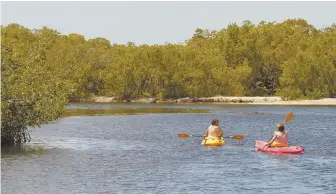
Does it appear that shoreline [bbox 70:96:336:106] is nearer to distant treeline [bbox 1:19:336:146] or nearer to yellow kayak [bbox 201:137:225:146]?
distant treeline [bbox 1:19:336:146]

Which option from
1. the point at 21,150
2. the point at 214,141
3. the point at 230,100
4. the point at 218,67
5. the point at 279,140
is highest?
the point at 218,67

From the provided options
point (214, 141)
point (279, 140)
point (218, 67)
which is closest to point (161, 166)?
point (279, 140)

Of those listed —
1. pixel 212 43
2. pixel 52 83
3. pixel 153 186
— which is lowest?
pixel 153 186

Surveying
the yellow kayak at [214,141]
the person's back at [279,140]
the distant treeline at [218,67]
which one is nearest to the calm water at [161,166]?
the yellow kayak at [214,141]

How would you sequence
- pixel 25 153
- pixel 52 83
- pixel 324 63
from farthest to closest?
pixel 324 63 → pixel 52 83 → pixel 25 153

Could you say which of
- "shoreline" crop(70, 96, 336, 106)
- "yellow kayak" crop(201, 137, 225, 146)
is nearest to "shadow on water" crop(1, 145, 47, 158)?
"yellow kayak" crop(201, 137, 225, 146)

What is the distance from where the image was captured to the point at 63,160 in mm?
34969

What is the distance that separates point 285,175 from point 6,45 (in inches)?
696

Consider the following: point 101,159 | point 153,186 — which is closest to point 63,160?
point 101,159

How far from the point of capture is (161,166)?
33344 millimetres

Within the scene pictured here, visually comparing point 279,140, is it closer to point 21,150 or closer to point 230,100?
point 21,150

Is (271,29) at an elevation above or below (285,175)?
above

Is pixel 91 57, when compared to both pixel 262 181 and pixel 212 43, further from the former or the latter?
pixel 262 181

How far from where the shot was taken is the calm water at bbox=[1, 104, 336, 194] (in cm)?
2698
